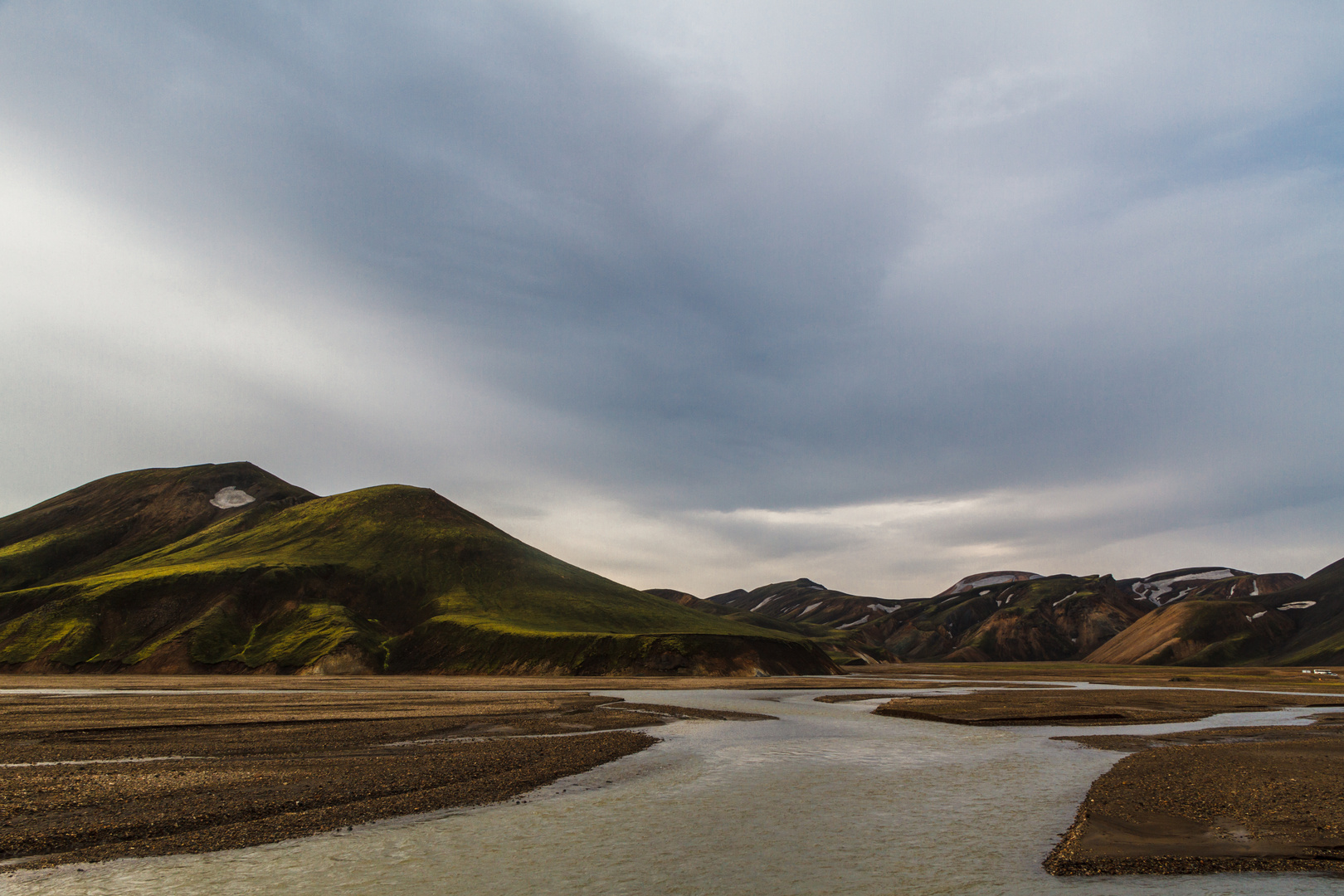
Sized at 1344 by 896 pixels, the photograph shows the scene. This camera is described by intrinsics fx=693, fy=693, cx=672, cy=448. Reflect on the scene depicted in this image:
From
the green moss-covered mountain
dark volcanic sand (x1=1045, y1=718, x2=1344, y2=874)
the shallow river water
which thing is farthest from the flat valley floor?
the green moss-covered mountain

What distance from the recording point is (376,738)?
3547 centimetres

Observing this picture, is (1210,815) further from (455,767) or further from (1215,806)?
(455,767)

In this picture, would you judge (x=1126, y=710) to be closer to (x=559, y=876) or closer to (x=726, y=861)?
(x=726, y=861)

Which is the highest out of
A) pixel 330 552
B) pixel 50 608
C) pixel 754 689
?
pixel 330 552

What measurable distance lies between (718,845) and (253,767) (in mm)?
19837

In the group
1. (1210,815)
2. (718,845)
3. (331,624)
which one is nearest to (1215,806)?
(1210,815)

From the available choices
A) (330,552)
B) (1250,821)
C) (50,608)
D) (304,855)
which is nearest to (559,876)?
(304,855)

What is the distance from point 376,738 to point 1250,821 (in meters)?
35.6

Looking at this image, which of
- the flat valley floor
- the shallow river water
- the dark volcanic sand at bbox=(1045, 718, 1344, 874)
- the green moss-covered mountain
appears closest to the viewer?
the shallow river water

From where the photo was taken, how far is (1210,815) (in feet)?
68.0

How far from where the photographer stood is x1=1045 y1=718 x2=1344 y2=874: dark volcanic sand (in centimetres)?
1627

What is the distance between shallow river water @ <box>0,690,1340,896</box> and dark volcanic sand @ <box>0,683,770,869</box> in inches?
74.5

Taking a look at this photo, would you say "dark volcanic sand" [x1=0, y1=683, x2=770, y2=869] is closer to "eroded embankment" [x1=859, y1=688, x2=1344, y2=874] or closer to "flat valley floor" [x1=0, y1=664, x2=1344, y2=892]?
"flat valley floor" [x1=0, y1=664, x2=1344, y2=892]

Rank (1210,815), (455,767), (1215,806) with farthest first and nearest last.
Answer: (455,767)
(1215,806)
(1210,815)
